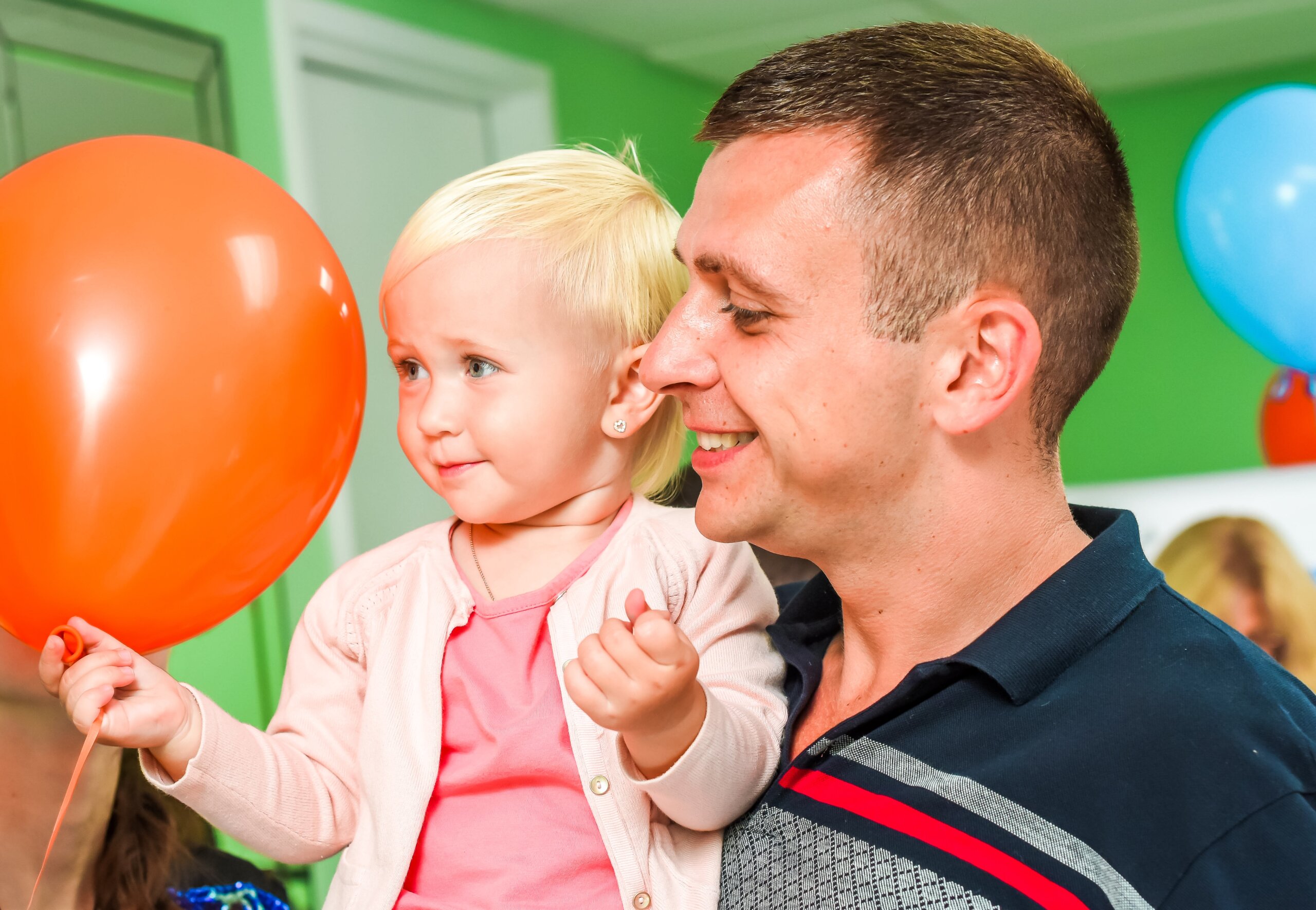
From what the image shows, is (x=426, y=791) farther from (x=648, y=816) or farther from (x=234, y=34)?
(x=234, y=34)

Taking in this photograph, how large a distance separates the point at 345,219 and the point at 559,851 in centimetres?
292

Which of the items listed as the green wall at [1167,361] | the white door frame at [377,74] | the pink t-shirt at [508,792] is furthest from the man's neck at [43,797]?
the green wall at [1167,361]

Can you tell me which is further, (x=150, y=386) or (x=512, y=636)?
(x=512, y=636)

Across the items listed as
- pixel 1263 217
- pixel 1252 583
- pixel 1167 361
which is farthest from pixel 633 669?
pixel 1167 361

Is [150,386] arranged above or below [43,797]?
above

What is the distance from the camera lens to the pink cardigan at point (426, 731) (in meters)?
1.10

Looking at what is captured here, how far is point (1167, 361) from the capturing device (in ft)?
21.0

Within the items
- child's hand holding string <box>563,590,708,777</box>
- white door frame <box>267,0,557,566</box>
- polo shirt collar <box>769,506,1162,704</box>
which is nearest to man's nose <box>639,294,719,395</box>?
child's hand holding string <box>563,590,708,777</box>

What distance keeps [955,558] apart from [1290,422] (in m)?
2.83

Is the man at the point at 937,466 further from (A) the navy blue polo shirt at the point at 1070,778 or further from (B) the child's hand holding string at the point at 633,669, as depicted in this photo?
(B) the child's hand holding string at the point at 633,669

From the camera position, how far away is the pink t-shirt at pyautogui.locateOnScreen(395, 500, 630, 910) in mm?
1124

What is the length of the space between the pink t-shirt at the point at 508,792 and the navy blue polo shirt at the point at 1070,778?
0.16 meters

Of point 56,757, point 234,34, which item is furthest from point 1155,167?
point 56,757

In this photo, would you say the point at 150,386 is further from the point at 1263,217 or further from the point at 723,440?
the point at 1263,217
